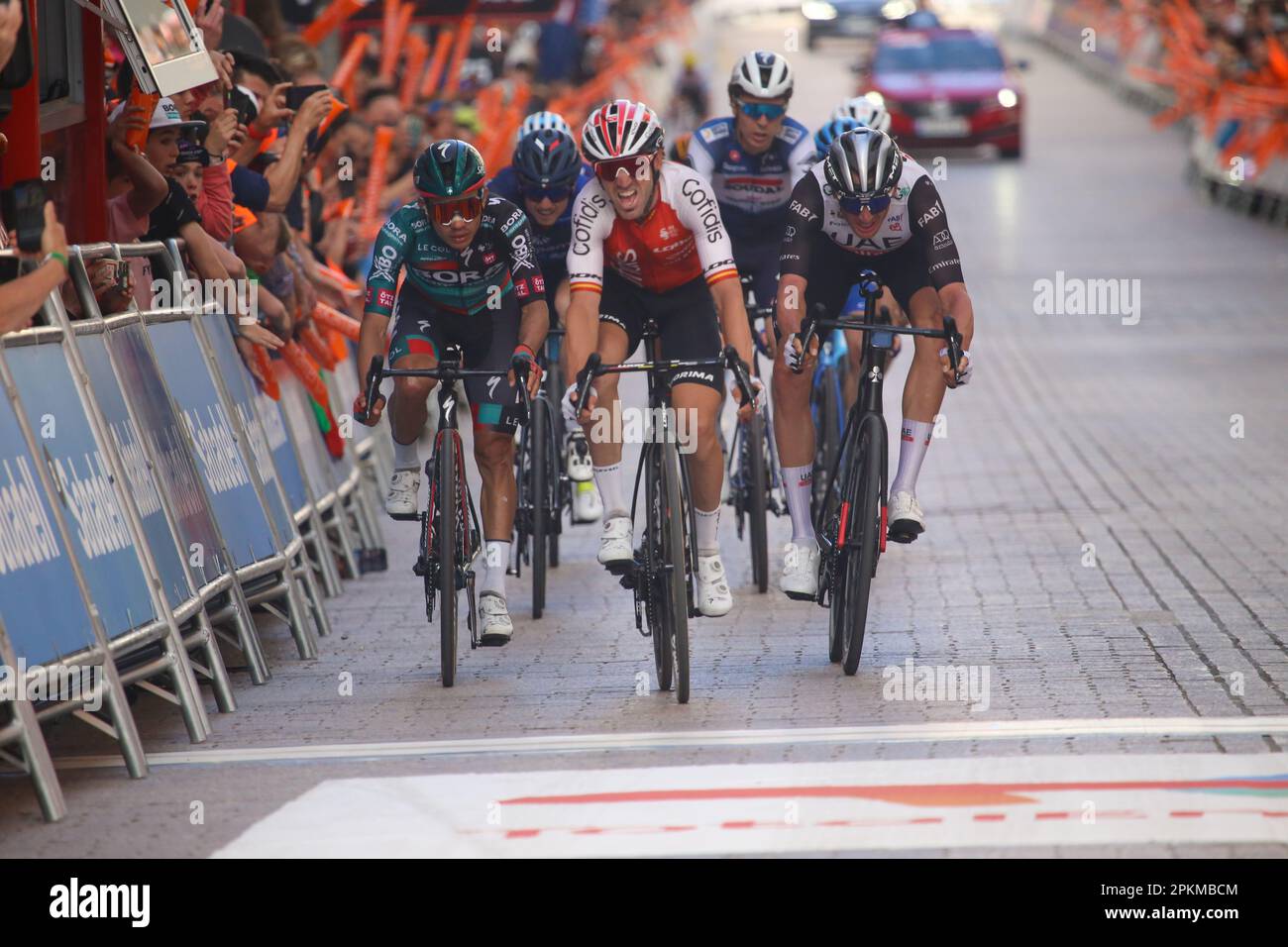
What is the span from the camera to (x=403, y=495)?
8875mm

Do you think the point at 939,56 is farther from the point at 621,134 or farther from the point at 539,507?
the point at 621,134

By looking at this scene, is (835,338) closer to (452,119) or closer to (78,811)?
(78,811)

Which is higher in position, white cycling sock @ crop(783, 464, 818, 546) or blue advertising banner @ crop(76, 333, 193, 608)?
blue advertising banner @ crop(76, 333, 193, 608)

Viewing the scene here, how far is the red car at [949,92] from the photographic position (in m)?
35.3

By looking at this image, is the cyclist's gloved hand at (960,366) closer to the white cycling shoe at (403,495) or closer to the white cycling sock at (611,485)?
the white cycling sock at (611,485)

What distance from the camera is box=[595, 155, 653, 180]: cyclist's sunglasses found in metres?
8.38

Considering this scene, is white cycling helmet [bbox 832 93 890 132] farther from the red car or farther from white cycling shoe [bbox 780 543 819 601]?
the red car

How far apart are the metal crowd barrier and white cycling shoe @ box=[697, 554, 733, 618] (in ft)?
5.83

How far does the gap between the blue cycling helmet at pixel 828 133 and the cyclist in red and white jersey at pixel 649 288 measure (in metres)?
1.65

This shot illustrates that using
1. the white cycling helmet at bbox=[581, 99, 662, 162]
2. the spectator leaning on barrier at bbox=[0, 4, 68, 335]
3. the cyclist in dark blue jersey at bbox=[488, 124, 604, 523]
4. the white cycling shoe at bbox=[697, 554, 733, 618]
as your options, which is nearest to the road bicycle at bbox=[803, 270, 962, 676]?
the white cycling shoe at bbox=[697, 554, 733, 618]

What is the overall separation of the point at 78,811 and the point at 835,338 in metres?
5.32

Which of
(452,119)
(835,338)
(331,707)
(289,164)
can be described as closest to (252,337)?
(289,164)

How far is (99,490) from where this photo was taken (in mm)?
7328

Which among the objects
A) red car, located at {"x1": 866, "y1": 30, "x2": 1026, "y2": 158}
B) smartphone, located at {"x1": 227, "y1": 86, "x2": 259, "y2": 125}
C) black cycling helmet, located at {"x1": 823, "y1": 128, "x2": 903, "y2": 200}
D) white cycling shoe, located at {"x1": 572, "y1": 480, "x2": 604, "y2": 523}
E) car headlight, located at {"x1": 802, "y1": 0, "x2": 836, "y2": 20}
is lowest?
car headlight, located at {"x1": 802, "y1": 0, "x2": 836, "y2": 20}
